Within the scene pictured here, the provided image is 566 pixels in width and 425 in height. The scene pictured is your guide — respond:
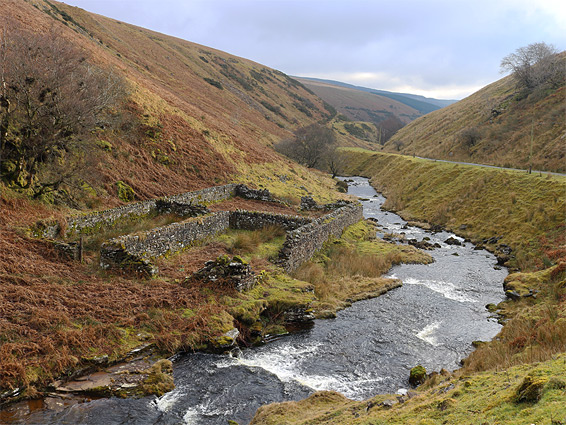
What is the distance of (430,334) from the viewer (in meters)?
17.9

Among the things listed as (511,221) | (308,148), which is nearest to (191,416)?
(511,221)

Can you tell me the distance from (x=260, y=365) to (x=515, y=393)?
870 cm

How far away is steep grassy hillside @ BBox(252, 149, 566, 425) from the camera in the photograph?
784 cm

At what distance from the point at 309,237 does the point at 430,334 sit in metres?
9.93

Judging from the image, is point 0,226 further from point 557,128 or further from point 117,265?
point 557,128

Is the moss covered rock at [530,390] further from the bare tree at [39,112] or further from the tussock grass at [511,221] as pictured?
the bare tree at [39,112]

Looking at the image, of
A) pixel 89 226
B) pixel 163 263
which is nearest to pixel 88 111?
pixel 89 226

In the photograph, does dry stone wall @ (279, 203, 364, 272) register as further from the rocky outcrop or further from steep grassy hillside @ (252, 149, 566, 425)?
steep grassy hillside @ (252, 149, 566, 425)

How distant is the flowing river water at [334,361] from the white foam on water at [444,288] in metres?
0.06

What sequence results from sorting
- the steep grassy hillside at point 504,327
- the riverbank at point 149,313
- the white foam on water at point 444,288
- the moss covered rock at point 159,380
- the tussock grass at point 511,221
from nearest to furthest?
1. the steep grassy hillside at point 504,327
2. the riverbank at point 149,313
3. the moss covered rock at point 159,380
4. the tussock grass at point 511,221
5. the white foam on water at point 444,288

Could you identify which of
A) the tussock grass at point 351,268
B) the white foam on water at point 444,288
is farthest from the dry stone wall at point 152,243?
the white foam on water at point 444,288

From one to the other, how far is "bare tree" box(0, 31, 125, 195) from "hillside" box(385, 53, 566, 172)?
50.6 metres

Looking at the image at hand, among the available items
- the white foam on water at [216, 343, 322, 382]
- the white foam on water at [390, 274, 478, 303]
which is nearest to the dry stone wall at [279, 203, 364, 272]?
the white foam on water at [390, 274, 478, 303]

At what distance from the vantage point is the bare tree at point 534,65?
72125 mm
